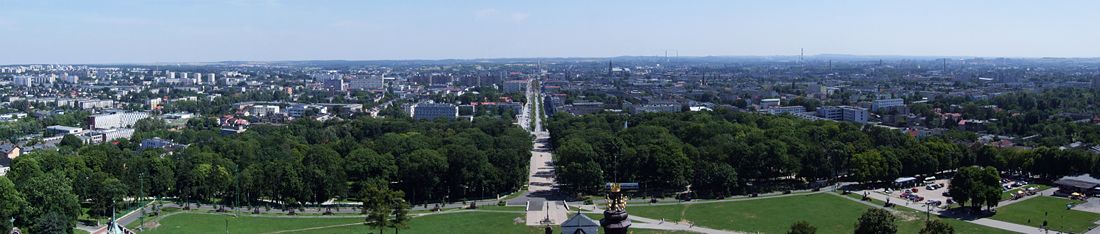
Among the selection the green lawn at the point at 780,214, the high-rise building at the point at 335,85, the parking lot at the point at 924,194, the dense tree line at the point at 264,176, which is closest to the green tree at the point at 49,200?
the dense tree line at the point at 264,176

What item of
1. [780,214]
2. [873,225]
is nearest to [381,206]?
[873,225]

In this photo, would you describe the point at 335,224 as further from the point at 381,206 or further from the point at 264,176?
the point at 264,176

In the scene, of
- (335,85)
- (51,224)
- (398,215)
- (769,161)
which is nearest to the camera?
(51,224)

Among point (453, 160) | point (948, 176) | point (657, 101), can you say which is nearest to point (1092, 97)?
point (657, 101)

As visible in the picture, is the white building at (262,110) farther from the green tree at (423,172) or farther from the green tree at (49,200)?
the green tree at (49,200)

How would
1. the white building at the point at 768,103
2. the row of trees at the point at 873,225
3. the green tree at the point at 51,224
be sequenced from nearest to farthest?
the row of trees at the point at 873,225, the green tree at the point at 51,224, the white building at the point at 768,103

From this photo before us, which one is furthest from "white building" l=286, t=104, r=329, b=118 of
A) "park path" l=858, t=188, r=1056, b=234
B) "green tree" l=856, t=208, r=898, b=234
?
Answer: "green tree" l=856, t=208, r=898, b=234
